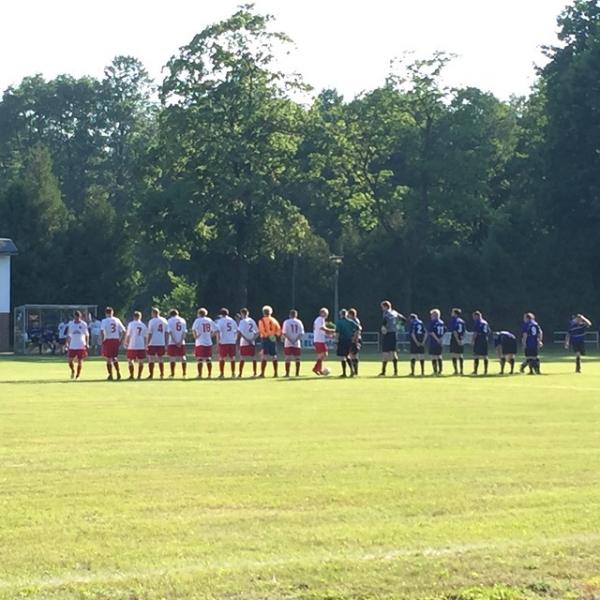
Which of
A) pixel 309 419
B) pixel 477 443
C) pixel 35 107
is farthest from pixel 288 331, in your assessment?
pixel 35 107

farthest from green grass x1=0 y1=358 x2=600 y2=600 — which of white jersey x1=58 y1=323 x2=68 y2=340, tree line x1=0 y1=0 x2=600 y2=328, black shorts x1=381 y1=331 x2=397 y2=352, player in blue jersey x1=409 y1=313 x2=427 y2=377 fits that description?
tree line x1=0 y1=0 x2=600 y2=328

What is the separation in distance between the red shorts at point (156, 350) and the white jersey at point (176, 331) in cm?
44

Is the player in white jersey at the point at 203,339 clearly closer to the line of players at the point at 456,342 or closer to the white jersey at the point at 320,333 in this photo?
the white jersey at the point at 320,333

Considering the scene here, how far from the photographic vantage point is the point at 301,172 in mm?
75250

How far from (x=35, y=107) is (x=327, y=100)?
989 inches

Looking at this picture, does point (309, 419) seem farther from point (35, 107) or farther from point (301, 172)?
point (35, 107)

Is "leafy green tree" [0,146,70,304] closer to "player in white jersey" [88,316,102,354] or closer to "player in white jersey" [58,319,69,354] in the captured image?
"player in white jersey" [58,319,69,354]

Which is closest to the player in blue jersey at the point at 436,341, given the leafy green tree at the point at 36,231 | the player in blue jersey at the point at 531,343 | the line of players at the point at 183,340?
the player in blue jersey at the point at 531,343

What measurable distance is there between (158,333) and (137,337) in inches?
27.0

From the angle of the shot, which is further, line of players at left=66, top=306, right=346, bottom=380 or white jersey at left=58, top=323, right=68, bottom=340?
white jersey at left=58, top=323, right=68, bottom=340

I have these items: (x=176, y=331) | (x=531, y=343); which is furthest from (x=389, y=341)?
(x=176, y=331)

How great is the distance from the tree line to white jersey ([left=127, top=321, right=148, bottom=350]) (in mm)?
34542

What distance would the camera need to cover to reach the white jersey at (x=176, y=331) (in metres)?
37.4

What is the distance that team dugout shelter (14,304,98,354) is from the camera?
2625 inches
